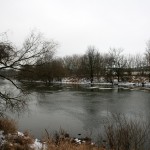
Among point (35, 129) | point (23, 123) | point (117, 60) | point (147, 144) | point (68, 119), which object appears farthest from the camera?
point (117, 60)

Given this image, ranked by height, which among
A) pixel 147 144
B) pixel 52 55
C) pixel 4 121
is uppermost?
pixel 52 55

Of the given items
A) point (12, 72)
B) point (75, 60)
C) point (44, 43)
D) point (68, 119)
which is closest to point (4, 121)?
point (12, 72)

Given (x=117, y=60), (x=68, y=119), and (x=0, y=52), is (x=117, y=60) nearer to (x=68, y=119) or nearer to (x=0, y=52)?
(x=68, y=119)

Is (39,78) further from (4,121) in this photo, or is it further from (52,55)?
(4,121)

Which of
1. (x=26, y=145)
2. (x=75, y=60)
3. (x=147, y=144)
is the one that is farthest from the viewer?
(x=75, y=60)

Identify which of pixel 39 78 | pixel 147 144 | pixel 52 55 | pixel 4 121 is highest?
pixel 52 55

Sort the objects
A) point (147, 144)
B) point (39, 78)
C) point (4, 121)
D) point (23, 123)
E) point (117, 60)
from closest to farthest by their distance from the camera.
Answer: point (147, 144) → point (4, 121) → point (39, 78) → point (23, 123) → point (117, 60)

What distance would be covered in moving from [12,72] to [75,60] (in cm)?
10318

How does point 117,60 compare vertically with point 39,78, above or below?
above

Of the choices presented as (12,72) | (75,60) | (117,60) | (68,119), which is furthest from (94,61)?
(12,72)

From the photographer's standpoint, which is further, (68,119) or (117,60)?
(117,60)

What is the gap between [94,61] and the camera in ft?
257

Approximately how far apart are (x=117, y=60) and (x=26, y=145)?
218 feet

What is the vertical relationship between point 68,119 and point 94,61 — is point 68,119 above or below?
below
